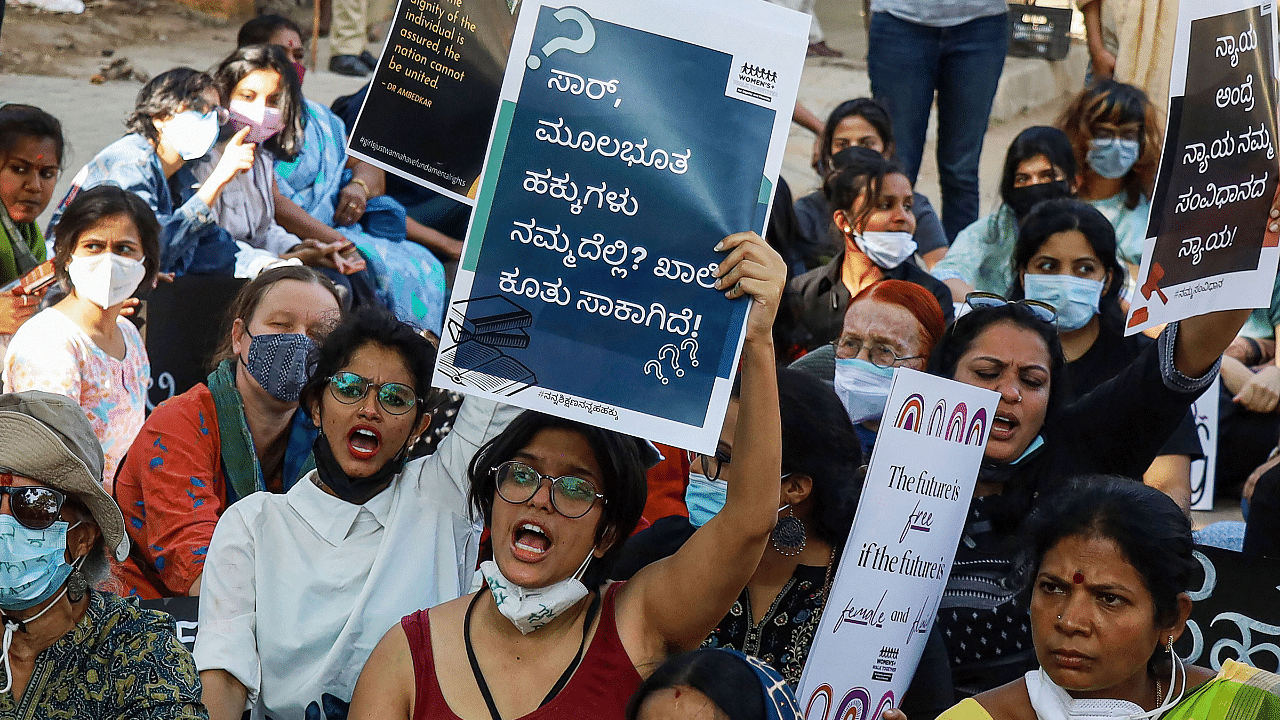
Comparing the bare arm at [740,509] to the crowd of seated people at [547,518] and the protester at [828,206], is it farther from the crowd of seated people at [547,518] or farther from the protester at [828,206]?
the protester at [828,206]

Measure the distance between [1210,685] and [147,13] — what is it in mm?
10884

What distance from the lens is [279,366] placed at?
4.52 metres

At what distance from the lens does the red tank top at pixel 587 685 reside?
9.67ft

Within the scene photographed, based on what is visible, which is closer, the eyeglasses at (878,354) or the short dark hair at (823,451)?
the short dark hair at (823,451)

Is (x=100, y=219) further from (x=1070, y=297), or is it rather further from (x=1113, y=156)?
(x=1113, y=156)

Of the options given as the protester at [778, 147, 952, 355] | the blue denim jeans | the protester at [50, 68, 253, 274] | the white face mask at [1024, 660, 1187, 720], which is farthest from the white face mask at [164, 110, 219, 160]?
the white face mask at [1024, 660, 1187, 720]

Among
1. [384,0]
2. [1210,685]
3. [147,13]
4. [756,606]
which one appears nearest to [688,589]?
[756,606]

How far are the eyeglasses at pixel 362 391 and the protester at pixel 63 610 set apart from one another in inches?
29.1

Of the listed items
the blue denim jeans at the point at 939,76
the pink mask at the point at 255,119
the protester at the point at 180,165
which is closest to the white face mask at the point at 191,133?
the protester at the point at 180,165

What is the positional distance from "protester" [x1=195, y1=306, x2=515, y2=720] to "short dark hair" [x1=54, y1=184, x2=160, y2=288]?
172 cm

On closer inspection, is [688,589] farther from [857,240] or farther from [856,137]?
[856,137]

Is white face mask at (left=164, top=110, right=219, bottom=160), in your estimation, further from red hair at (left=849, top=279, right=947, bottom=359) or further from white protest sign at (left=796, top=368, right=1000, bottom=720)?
white protest sign at (left=796, top=368, right=1000, bottom=720)

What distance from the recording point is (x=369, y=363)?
371cm

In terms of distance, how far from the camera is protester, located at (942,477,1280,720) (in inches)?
114
